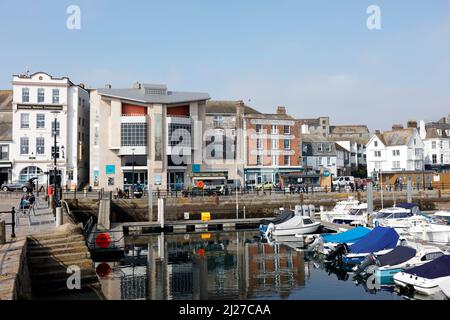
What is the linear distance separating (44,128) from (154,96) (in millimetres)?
14109

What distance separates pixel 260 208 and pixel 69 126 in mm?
26939

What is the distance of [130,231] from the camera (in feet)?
136

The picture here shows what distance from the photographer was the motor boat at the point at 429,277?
18.8 m

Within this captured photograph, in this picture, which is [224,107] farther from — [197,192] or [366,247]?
[366,247]

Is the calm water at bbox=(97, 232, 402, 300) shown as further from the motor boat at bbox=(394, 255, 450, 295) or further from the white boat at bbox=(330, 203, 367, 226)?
the white boat at bbox=(330, 203, 367, 226)

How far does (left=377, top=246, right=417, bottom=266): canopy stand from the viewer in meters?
22.6

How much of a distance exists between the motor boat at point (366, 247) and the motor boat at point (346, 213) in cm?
1406

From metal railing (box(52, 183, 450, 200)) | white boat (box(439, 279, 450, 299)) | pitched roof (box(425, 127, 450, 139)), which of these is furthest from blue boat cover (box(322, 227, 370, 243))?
pitched roof (box(425, 127, 450, 139))

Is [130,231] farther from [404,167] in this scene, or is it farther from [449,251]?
[404,167]

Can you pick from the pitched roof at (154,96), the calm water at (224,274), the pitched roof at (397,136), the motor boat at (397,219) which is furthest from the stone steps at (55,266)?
the pitched roof at (397,136)

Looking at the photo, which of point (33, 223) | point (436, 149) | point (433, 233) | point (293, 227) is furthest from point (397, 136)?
point (33, 223)

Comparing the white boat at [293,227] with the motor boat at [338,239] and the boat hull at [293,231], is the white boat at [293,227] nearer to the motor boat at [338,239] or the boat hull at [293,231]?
the boat hull at [293,231]

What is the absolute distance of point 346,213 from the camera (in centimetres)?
4366
